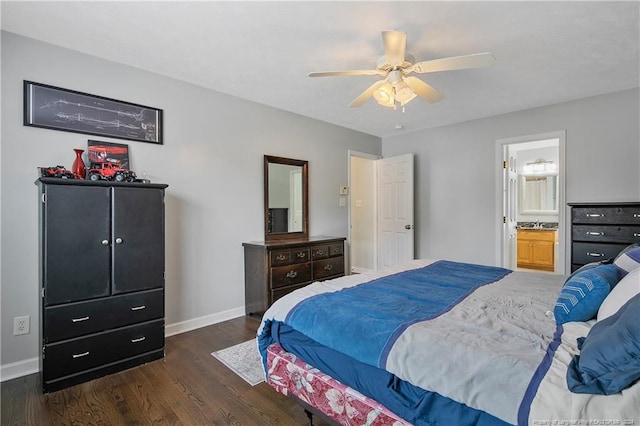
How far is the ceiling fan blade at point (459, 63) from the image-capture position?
199 centimetres

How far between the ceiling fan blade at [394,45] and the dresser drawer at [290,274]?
7.69 feet

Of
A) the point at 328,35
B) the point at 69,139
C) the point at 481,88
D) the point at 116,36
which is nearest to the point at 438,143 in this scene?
the point at 481,88

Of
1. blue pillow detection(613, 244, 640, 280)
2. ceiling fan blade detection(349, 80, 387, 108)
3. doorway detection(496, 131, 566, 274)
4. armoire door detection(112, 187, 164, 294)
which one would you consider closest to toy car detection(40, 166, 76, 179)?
armoire door detection(112, 187, 164, 294)

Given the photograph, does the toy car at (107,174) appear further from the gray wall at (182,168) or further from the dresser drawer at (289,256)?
the dresser drawer at (289,256)

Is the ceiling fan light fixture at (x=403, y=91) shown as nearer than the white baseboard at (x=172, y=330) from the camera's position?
No

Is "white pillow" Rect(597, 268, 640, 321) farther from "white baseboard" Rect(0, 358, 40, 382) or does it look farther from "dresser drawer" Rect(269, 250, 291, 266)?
"white baseboard" Rect(0, 358, 40, 382)

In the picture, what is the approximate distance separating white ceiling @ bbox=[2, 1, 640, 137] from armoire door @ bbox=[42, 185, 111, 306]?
1.19 m

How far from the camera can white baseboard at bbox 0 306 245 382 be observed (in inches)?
90.5

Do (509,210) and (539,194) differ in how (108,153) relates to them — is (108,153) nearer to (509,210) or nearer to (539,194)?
(509,210)

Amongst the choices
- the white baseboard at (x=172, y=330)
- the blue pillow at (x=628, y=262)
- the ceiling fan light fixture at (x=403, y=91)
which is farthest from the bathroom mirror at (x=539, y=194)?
the white baseboard at (x=172, y=330)

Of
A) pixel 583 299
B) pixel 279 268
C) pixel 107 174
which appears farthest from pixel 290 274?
pixel 583 299

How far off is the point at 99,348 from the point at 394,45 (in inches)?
115

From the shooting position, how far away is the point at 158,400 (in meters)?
2.05

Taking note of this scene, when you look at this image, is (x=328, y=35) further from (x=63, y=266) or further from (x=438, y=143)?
(x=438, y=143)
